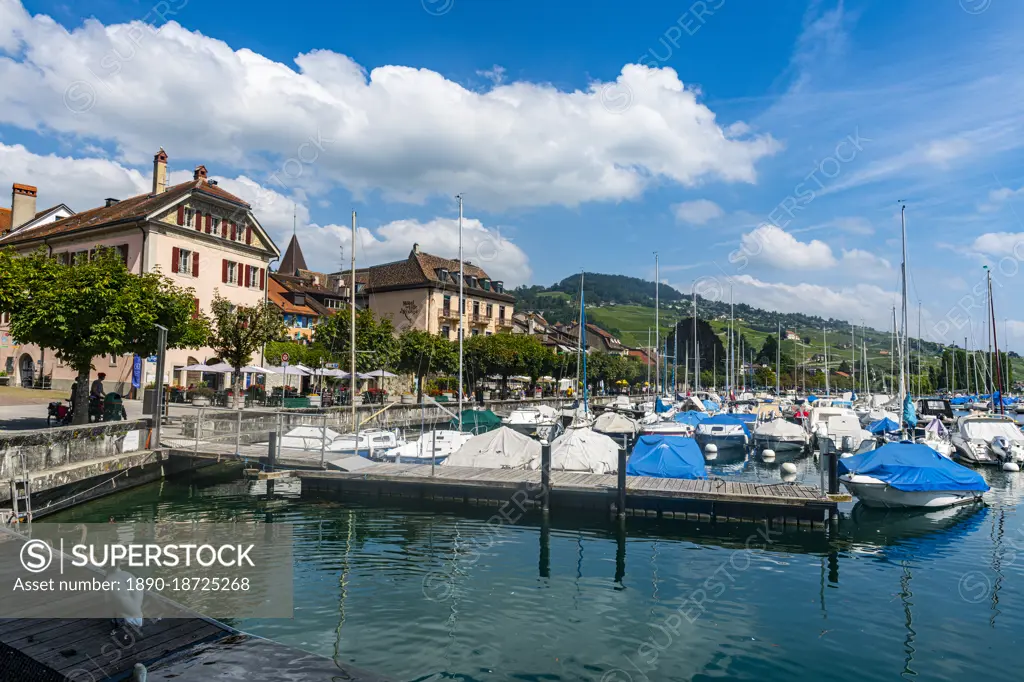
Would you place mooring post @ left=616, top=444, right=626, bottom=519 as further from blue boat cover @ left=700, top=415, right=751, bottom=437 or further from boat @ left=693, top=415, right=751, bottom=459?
blue boat cover @ left=700, top=415, right=751, bottom=437

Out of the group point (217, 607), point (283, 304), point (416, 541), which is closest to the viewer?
point (217, 607)

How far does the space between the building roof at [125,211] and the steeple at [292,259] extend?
53581 mm

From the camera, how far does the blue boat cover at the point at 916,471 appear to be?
2431 cm

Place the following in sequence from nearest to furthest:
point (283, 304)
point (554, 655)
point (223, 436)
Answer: point (554, 655), point (223, 436), point (283, 304)

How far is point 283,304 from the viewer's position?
81.2m

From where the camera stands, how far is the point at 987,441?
3875cm

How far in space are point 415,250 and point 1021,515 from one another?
252 feet

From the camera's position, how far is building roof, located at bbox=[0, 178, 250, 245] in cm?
5244

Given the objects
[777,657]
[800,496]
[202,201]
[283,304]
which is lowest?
[777,657]

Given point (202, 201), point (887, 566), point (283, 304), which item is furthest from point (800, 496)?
point (283, 304)

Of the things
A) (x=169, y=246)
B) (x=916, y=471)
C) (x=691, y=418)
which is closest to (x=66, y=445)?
(x=916, y=471)

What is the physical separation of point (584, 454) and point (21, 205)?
71199 millimetres

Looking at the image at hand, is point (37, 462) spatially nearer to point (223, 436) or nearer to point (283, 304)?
point (223, 436)

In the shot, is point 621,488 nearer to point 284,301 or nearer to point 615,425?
point 615,425
